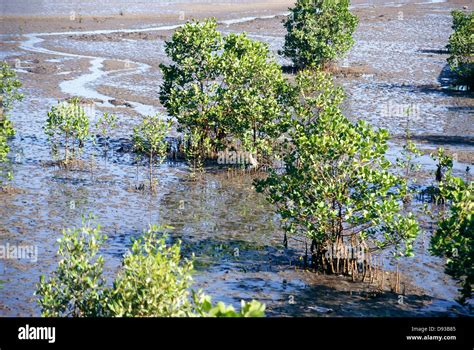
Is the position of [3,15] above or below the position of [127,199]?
above

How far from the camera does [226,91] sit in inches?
1275

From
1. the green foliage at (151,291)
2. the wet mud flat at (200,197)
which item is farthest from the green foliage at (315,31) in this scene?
the green foliage at (151,291)

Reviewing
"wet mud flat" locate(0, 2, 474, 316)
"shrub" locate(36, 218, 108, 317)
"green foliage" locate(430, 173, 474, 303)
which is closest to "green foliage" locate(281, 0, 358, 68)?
"wet mud flat" locate(0, 2, 474, 316)

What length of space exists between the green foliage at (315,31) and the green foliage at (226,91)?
21243mm

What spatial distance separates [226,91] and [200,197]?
Answer: 5143 mm

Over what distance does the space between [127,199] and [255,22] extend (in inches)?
2435

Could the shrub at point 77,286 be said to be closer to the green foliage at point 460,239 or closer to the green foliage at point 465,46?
the green foliage at point 460,239

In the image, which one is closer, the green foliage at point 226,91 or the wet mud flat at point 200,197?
the wet mud flat at point 200,197

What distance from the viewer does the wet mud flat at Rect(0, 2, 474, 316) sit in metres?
20.6

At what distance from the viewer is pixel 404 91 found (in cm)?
5188

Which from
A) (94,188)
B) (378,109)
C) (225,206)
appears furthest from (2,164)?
(378,109)

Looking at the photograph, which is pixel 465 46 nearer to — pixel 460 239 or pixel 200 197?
pixel 200 197

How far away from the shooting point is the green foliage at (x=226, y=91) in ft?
102

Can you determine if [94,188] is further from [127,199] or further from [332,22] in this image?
[332,22]
